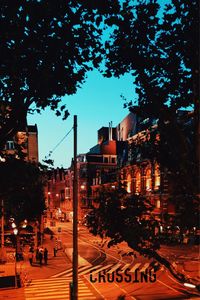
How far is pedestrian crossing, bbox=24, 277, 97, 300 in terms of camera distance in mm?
25103

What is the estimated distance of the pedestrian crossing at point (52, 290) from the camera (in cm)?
2510

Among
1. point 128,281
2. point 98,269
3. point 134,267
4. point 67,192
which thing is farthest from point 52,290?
point 67,192

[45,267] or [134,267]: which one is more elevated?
[134,267]

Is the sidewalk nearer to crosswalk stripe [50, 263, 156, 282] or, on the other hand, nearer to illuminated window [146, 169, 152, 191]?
crosswalk stripe [50, 263, 156, 282]

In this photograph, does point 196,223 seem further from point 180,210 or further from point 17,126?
point 17,126

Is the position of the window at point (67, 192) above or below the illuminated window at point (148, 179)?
below

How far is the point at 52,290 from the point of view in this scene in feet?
88.5

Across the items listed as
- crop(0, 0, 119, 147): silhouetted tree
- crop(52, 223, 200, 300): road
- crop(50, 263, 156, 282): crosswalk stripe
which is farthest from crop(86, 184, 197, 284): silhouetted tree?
crop(50, 263, 156, 282): crosswalk stripe

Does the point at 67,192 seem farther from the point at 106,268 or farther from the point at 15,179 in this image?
the point at 15,179

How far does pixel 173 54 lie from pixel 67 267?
33.4 m

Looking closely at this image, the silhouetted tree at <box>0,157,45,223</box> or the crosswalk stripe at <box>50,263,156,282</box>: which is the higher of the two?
the silhouetted tree at <box>0,157,45,223</box>

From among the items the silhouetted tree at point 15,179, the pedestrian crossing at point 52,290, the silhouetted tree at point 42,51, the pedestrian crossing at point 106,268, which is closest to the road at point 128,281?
the pedestrian crossing at point 106,268

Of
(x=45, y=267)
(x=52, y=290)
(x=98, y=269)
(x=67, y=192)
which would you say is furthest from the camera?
(x=67, y=192)

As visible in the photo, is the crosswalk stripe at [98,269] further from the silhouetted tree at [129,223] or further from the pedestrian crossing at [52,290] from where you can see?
the silhouetted tree at [129,223]
